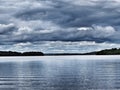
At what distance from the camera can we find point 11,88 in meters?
61.0

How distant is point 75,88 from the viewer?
5962 cm

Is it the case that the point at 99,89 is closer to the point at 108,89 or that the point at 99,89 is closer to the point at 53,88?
the point at 108,89

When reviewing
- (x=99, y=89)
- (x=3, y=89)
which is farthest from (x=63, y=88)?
(x=3, y=89)

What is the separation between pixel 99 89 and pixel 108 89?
1.47m

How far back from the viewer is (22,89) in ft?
193

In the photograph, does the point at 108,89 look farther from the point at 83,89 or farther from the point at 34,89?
the point at 34,89

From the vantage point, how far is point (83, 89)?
5784 centimetres

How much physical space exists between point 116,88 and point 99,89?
317 centimetres

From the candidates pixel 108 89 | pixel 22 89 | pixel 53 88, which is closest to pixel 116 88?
pixel 108 89

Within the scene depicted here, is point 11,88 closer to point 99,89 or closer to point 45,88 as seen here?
point 45,88

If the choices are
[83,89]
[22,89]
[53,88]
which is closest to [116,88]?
[83,89]

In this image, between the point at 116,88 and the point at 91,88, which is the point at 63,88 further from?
the point at 116,88

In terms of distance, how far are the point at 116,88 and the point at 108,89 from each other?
192 cm

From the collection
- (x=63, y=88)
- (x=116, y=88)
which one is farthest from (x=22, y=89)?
(x=116, y=88)
